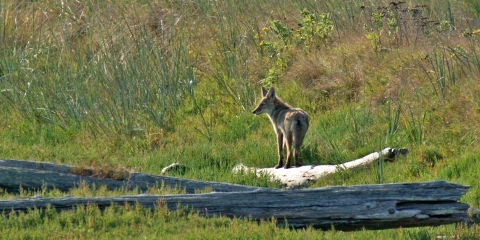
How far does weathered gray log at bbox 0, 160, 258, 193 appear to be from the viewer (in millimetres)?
9008

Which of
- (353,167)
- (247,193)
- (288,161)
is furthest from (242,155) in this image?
(247,193)

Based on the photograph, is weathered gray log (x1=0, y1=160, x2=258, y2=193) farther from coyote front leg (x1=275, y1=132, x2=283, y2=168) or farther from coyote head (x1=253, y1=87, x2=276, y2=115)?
coyote head (x1=253, y1=87, x2=276, y2=115)

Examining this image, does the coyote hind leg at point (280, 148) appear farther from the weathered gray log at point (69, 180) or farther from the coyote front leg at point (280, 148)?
the weathered gray log at point (69, 180)

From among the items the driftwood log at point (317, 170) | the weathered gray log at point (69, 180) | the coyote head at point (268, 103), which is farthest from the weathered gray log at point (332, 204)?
the coyote head at point (268, 103)

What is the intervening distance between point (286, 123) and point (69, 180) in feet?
11.7

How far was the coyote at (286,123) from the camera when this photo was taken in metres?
11.5

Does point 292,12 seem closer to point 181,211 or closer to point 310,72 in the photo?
point 310,72

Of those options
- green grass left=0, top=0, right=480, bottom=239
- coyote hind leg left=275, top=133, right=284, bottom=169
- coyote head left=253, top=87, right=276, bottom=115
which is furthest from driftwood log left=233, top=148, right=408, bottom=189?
coyote head left=253, top=87, right=276, bottom=115

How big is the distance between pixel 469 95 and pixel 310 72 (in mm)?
3276

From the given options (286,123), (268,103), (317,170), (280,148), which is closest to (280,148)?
(280,148)

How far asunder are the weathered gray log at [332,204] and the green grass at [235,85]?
1.08m

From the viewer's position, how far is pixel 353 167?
1093 cm

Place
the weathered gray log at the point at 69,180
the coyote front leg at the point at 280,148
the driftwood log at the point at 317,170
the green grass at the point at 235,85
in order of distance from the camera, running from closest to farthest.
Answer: the weathered gray log at the point at 69,180, the driftwood log at the point at 317,170, the green grass at the point at 235,85, the coyote front leg at the point at 280,148

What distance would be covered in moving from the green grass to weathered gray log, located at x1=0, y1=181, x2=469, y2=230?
3.54 feet
